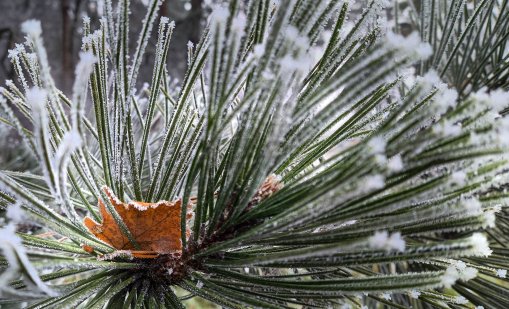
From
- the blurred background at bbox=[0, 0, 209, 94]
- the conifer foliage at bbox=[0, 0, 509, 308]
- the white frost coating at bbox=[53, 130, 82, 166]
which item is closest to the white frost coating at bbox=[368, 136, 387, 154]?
the conifer foliage at bbox=[0, 0, 509, 308]

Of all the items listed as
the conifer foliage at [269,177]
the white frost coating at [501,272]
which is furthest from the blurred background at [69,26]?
the white frost coating at [501,272]

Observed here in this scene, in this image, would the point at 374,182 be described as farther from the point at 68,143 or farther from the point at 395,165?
the point at 68,143

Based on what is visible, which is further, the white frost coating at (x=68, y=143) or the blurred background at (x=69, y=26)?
the blurred background at (x=69, y=26)

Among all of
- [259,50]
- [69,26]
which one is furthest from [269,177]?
[69,26]

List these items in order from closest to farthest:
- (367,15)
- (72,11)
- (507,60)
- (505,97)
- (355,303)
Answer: (505,97) → (367,15) → (355,303) → (507,60) → (72,11)

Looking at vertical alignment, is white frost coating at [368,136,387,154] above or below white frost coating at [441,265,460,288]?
above

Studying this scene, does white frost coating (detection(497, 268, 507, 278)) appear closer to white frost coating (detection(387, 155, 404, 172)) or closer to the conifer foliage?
the conifer foliage

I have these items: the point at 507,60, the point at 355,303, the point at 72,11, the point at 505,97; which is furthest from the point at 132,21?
the point at 505,97

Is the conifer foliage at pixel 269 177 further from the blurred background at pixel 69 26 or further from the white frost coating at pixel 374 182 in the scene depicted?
the blurred background at pixel 69 26

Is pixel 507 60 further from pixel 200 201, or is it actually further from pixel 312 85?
pixel 200 201
